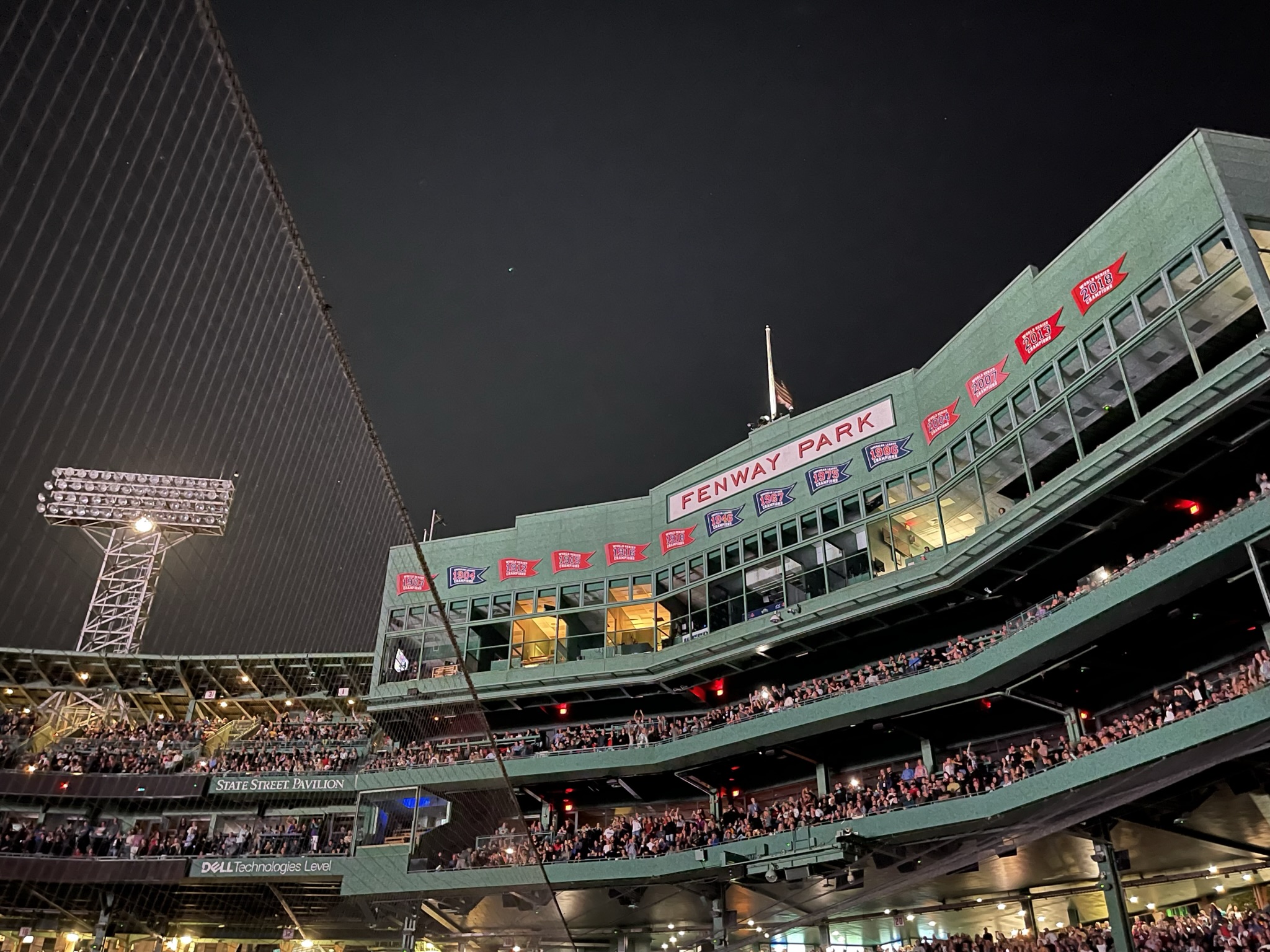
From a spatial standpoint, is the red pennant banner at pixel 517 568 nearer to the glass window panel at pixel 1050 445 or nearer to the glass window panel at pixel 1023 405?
the glass window panel at pixel 1050 445

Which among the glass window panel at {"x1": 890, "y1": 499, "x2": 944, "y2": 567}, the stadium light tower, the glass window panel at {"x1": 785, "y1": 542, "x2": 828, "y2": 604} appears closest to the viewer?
the glass window panel at {"x1": 890, "y1": 499, "x2": 944, "y2": 567}

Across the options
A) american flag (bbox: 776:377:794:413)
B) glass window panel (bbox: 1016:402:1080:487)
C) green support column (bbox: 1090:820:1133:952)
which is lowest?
green support column (bbox: 1090:820:1133:952)

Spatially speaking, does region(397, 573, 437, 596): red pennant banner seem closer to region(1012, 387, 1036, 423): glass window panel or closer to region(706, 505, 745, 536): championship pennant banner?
region(706, 505, 745, 536): championship pennant banner

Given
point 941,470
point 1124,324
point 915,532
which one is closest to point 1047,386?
point 1124,324

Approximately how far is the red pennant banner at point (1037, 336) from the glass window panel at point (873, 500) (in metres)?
7.47

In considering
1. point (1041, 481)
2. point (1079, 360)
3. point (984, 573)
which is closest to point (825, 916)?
point (984, 573)

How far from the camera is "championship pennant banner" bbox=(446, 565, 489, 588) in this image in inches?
1806

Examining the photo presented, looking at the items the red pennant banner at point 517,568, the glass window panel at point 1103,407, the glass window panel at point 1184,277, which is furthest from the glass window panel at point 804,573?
the glass window panel at point 1184,277

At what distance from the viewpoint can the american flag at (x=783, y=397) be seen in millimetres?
46938

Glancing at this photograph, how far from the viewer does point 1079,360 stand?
2956 centimetres

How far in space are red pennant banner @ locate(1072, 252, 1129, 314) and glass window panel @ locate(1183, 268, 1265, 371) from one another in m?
2.73

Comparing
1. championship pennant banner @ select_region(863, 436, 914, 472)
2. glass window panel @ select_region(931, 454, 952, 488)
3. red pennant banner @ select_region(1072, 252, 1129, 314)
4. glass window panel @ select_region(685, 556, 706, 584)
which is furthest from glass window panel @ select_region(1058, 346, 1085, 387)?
glass window panel @ select_region(685, 556, 706, 584)

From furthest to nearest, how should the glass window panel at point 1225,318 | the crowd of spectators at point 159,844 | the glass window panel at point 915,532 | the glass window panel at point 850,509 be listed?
the crowd of spectators at point 159,844 → the glass window panel at point 850,509 → the glass window panel at point 915,532 → the glass window panel at point 1225,318

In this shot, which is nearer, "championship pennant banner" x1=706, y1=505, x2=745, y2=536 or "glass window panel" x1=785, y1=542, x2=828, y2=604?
"glass window panel" x1=785, y1=542, x2=828, y2=604
